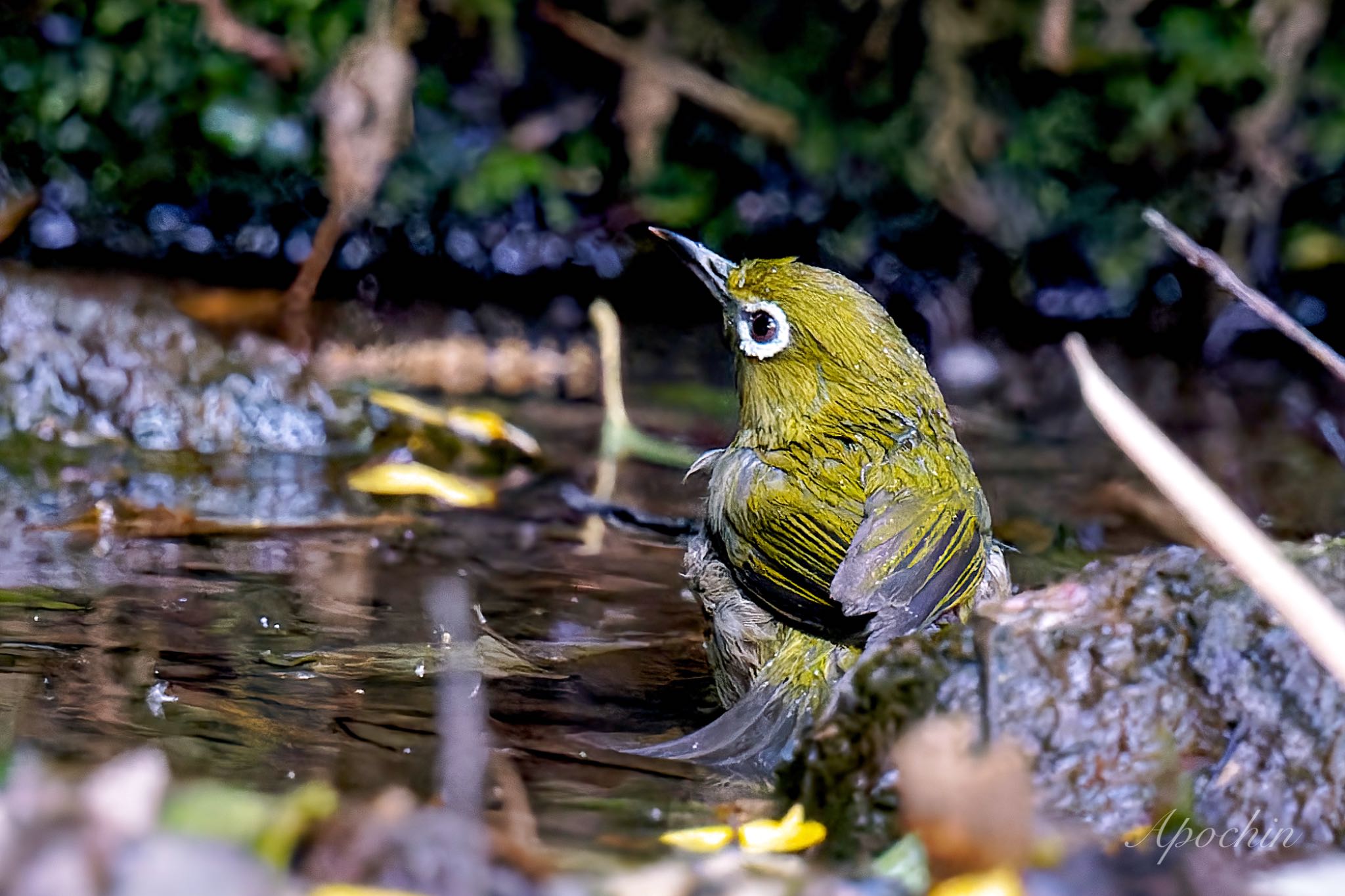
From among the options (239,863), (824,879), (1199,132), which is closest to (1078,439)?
(1199,132)

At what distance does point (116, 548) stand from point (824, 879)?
2814 mm

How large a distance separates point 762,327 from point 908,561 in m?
0.96

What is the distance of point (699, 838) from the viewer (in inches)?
81.0

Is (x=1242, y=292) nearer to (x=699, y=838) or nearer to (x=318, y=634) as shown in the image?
(x=699, y=838)

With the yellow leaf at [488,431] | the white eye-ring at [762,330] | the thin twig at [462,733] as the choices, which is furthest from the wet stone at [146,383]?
the white eye-ring at [762,330]

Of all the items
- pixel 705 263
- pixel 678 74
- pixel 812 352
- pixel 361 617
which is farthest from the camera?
pixel 678 74

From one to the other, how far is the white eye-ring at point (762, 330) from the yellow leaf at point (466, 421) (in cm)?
168

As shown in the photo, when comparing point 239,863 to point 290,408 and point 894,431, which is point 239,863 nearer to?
point 894,431

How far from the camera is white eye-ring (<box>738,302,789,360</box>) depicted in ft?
11.9

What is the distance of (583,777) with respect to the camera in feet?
7.94

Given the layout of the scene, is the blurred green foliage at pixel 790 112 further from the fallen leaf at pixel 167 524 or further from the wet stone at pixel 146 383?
the fallen leaf at pixel 167 524

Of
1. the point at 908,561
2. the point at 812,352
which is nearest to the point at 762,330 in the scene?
the point at 812,352

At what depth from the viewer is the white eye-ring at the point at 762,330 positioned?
11.9 feet

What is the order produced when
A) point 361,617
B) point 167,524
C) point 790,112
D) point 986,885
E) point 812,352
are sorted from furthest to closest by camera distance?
1. point 790,112
2. point 167,524
3. point 812,352
4. point 361,617
5. point 986,885
